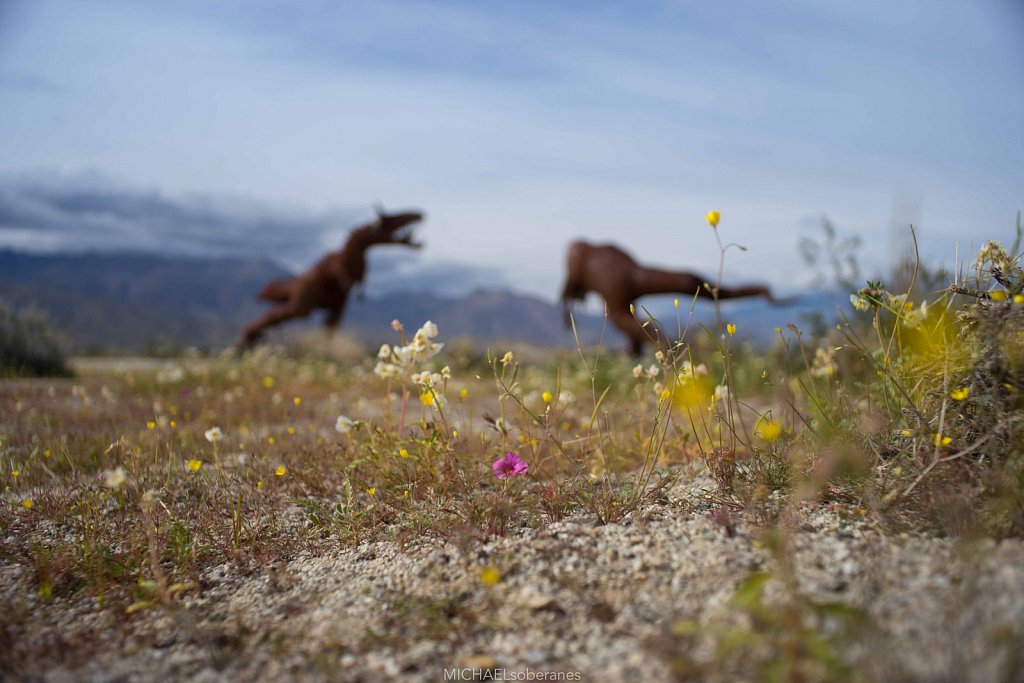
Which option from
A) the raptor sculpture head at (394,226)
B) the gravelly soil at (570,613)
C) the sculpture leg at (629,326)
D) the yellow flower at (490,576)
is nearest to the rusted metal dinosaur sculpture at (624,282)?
the sculpture leg at (629,326)

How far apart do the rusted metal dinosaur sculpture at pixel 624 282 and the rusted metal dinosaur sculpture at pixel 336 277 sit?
402 centimetres

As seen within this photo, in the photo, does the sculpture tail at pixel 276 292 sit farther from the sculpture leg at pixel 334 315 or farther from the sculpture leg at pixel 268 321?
the sculpture leg at pixel 334 315

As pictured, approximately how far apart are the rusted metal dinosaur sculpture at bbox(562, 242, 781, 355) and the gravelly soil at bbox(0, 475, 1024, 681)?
310 inches

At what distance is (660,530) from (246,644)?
1358 millimetres

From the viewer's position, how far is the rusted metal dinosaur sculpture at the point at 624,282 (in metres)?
10.4

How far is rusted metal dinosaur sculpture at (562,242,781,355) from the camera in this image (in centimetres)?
1035

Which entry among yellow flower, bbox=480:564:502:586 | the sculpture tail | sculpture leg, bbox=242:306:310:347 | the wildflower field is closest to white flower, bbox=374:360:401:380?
the wildflower field

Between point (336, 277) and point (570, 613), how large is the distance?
1274 cm

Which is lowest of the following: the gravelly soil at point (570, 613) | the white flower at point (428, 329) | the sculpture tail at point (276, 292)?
the sculpture tail at point (276, 292)

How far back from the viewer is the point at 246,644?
201 cm

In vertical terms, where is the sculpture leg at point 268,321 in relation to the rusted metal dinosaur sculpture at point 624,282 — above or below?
below

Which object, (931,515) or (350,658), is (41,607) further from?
(931,515)

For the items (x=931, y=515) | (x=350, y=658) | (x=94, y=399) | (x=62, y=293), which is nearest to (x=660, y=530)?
(x=931, y=515)

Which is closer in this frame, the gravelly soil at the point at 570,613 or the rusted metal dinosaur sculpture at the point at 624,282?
the gravelly soil at the point at 570,613
